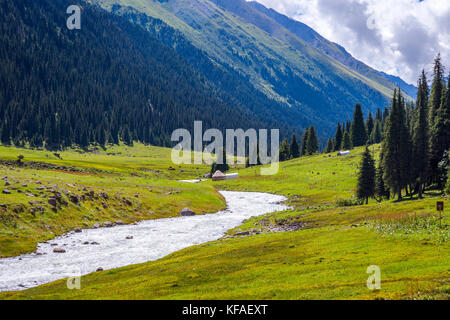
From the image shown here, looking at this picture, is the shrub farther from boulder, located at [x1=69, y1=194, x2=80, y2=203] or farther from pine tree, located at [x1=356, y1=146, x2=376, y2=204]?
boulder, located at [x1=69, y1=194, x2=80, y2=203]

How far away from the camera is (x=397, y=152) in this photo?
78.3m

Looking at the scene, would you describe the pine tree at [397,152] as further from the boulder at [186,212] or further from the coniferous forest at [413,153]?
the boulder at [186,212]

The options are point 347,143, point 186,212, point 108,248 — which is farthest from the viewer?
point 347,143

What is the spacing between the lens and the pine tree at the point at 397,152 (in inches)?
3044

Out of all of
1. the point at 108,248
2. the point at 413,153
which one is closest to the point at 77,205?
the point at 108,248

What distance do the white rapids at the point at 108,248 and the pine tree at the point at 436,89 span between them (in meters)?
55.2

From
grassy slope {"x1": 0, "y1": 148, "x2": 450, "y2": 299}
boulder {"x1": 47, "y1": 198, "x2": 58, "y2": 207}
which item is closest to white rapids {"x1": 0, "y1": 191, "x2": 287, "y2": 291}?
grassy slope {"x1": 0, "y1": 148, "x2": 450, "y2": 299}

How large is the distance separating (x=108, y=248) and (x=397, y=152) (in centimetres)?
6374

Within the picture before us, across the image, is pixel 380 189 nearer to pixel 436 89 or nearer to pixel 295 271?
pixel 436 89

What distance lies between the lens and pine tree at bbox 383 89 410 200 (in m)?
77.3

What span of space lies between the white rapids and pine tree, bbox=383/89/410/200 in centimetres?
3527

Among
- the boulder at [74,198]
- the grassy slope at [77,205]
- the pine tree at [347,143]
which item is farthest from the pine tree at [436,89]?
the pine tree at [347,143]

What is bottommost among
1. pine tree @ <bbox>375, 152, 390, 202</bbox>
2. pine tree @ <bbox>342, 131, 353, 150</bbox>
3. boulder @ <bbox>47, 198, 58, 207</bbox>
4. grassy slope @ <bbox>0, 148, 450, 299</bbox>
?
grassy slope @ <bbox>0, 148, 450, 299</bbox>
